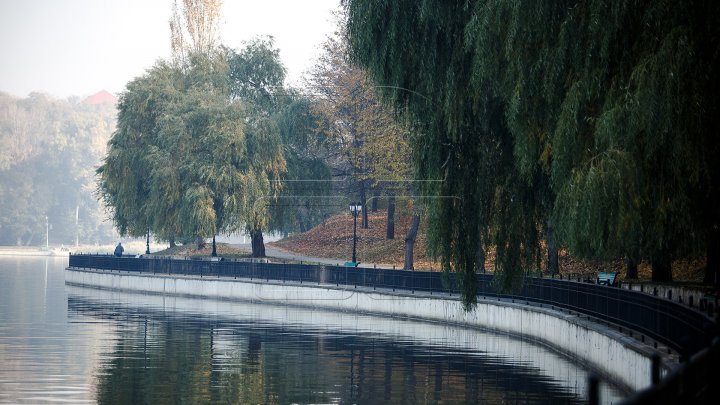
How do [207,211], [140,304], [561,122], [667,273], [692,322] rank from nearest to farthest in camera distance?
[692,322] → [561,122] → [667,273] → [140,304] → [207,211]

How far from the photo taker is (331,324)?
155ft

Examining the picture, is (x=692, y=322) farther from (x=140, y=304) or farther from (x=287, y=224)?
(x=287, y=224)

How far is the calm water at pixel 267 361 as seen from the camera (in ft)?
84.6

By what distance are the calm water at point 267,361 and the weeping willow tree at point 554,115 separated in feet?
9.75

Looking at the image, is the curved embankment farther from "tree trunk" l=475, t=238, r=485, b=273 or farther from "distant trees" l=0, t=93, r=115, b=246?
"distant trees" l=0, t=93, r=115, b=246

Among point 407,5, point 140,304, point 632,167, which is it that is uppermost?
point 407,5

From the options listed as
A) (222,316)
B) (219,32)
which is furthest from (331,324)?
(219,32)

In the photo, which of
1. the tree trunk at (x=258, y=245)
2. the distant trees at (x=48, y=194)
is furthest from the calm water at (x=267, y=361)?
the distant trees at (x=48, y=194)

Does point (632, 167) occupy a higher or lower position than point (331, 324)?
higher

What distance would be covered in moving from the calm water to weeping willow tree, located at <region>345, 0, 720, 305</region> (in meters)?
2.97

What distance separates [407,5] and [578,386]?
941 cm

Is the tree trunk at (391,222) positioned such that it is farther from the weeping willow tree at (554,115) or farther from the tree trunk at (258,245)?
the weeping willow tree at (554,115)

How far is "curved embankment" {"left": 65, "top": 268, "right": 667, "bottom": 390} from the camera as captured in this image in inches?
1020

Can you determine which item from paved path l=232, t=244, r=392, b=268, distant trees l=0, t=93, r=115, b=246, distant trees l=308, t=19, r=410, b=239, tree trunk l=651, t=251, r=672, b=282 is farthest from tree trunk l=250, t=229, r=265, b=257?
distant trees l=0, t=93, r=115, b=246
